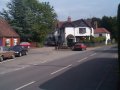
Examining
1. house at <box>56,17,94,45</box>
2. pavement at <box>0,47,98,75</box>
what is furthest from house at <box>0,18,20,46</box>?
house at <box>56,17,94,45</box>

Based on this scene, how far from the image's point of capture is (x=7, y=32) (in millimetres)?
56406

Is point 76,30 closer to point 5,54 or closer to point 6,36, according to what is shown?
point 6,36

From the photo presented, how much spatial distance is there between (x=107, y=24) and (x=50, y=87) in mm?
116921

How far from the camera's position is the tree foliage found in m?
66.2

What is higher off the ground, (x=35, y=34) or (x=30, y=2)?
(x=30, y=2)

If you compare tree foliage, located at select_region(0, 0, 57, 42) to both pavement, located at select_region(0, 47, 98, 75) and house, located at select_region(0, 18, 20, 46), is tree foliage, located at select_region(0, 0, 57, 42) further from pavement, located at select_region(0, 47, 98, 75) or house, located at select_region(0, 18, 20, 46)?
pavement, located at select_region(0, 47, 98, 75)

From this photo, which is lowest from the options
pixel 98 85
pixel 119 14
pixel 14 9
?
pixel 98 85

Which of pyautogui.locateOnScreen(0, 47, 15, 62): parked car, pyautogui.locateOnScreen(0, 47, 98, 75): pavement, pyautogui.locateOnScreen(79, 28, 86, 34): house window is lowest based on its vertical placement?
pyautogui.locateOnScreen(0, 47, 98, 75): pavement

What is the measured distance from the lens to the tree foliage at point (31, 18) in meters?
66.2

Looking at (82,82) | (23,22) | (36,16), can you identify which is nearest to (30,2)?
(36,16)

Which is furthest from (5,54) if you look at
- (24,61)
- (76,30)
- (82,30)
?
(76,30)

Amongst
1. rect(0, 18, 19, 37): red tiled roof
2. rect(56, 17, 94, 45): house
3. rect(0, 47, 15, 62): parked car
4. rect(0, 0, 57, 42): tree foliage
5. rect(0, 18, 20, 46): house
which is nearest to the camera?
rect(0, 47, 15, 62): parked car

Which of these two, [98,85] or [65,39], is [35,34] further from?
[98,85]

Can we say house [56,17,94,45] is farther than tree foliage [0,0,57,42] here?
Yes
